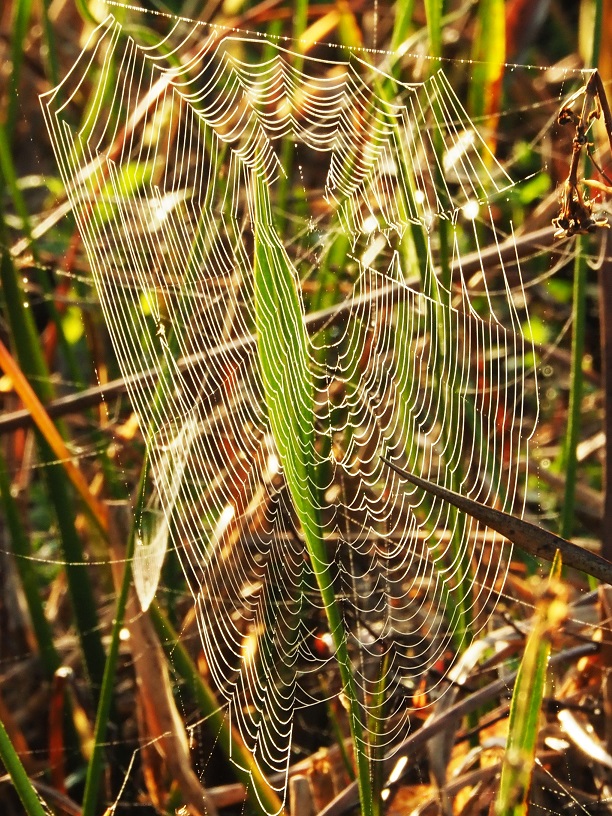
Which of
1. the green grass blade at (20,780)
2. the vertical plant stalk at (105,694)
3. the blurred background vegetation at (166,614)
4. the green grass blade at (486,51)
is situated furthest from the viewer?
the green grass blade at (486,51)

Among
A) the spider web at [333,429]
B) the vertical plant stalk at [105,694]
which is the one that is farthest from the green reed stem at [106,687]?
the spider web at [333,429]

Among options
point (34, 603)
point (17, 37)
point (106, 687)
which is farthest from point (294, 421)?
point (17, 37)

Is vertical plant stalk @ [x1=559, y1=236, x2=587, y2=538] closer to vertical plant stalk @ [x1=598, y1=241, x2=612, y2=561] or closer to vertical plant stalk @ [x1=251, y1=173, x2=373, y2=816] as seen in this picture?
vertical plant stalk @ [x1=598, y1=241, x2=612, y2=561]

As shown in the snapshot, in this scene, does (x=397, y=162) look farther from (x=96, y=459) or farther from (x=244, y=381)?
(x=96, y=459)

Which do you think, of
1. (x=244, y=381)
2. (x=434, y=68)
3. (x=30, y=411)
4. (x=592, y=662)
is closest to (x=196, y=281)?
(x=244, y=381)

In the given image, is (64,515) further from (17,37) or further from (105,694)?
(17,37)

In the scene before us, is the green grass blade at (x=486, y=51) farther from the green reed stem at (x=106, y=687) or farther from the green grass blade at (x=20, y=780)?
the green grass blade at (x=20, y=780)

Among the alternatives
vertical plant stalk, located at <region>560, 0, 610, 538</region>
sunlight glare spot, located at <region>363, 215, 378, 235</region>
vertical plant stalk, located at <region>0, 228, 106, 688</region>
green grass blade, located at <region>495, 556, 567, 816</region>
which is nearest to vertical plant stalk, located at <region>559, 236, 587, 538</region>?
vertical plant stalk, located at <region>560, 0, 610, 538</region>

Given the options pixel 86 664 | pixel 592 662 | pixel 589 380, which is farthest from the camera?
pixel 589 380
